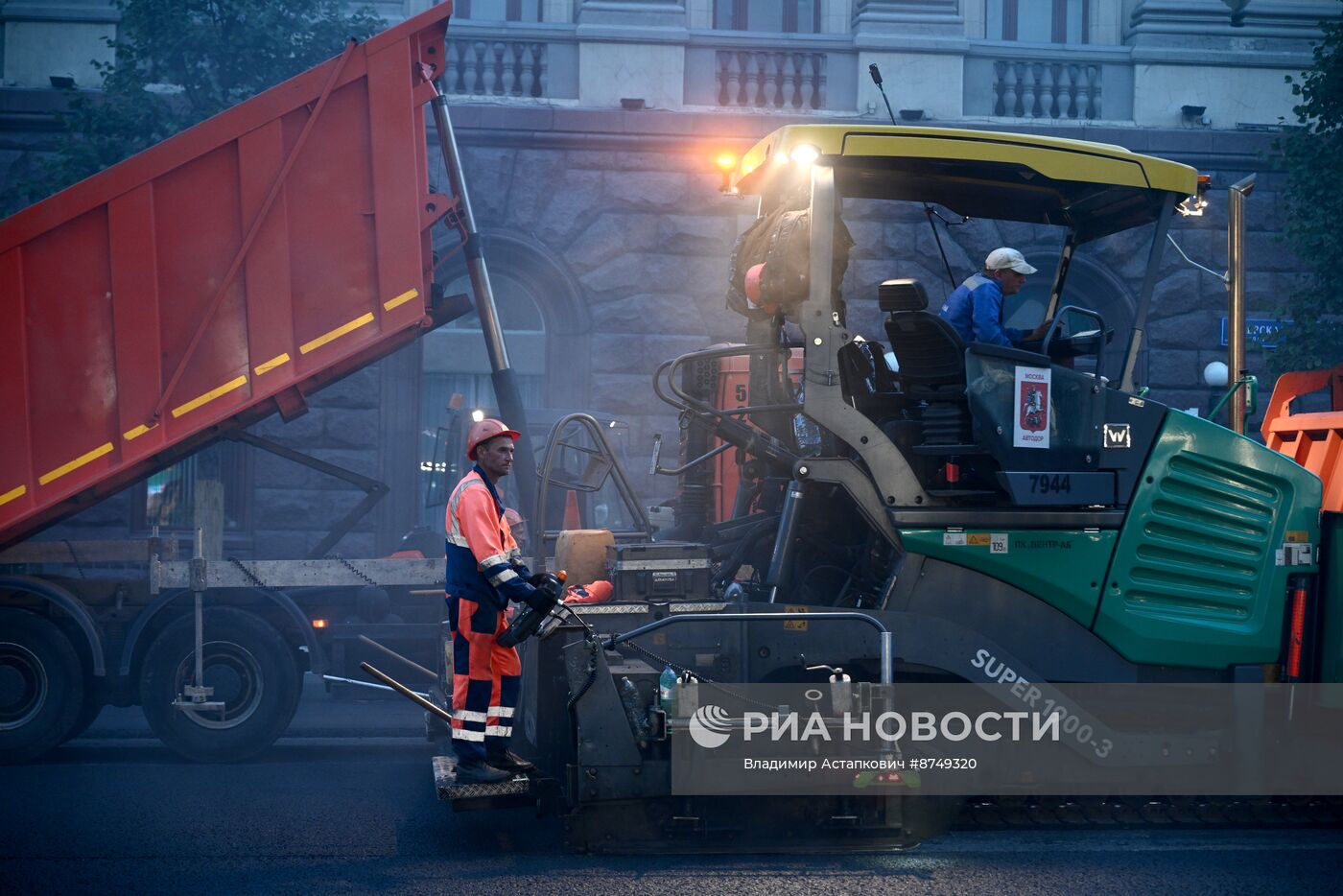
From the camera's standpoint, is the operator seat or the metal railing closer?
the operator seat

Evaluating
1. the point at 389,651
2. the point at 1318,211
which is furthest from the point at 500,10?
the point at 389,651

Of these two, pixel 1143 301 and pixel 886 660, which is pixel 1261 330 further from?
pixel 886 660

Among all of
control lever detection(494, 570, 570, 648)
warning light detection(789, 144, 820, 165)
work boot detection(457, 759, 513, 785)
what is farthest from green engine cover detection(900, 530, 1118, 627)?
work boot detection(457, 759, 513, 785)

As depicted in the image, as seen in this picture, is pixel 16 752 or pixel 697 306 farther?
pixel 697 306

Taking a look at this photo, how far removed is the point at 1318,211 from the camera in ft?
42.2

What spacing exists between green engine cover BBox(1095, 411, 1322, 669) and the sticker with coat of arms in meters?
0.57

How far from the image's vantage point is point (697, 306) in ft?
48.7

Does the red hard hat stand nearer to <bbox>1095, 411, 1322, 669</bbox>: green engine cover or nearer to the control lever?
the control lever

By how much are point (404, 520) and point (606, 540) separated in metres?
8.34

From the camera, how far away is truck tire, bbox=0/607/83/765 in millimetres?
8047

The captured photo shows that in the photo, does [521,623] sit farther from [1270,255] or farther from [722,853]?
[1270,255]

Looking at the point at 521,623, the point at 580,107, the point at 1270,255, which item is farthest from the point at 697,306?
the point at 521,623

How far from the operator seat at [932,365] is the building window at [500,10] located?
10.4 meters

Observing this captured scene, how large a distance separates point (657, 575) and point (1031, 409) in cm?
191
